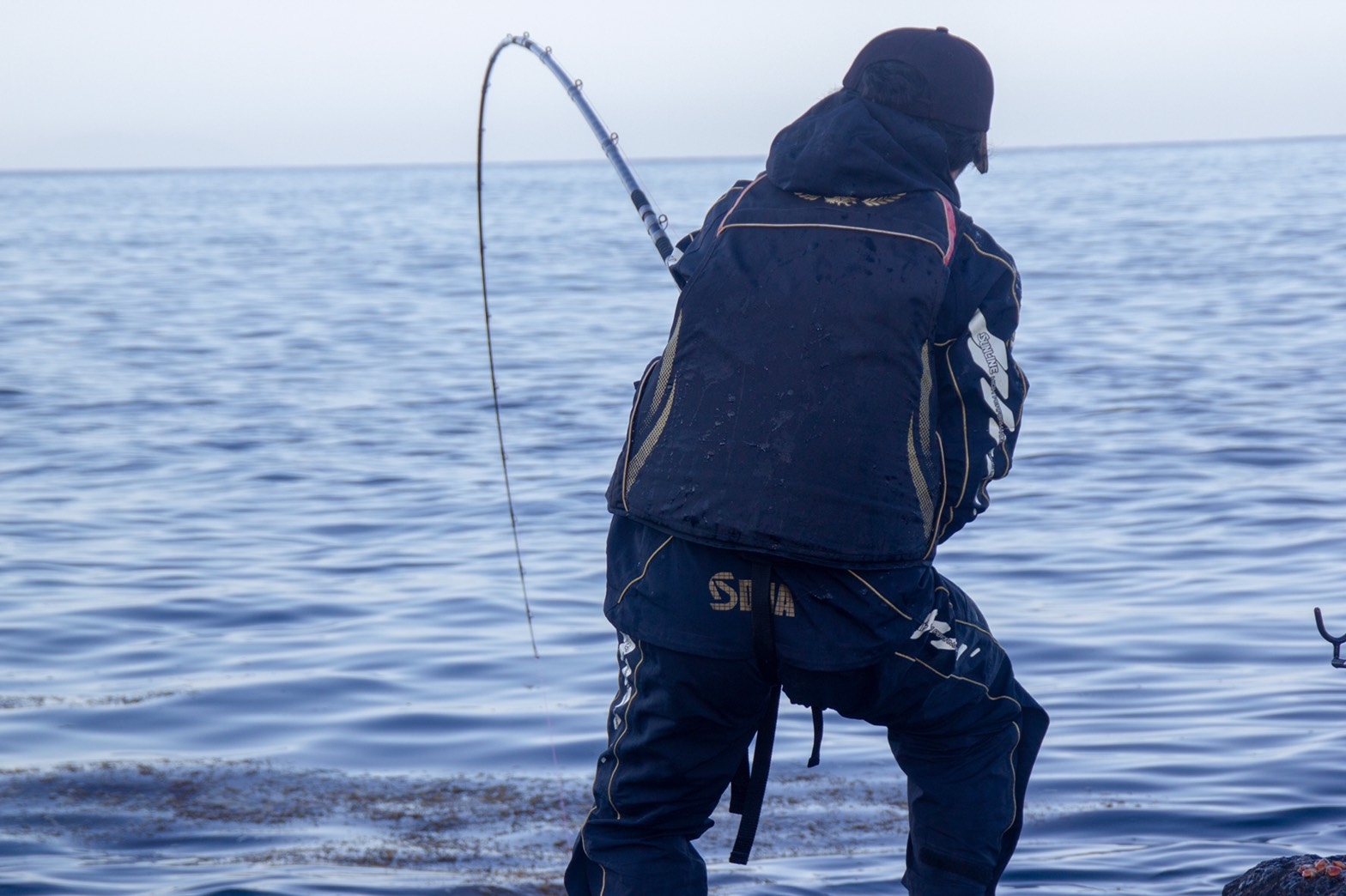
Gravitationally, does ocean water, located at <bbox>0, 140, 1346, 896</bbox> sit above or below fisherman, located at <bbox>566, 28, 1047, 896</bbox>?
below

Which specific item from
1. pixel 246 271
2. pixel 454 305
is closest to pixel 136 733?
pixel 454 305

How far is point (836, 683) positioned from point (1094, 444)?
10.2 meters

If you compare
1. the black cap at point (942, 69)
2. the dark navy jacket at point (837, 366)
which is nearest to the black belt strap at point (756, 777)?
the dark navy jacket at point (837, 366)

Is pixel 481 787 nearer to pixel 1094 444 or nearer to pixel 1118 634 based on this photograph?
pixel 1118 634

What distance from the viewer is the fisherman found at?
2609 mm

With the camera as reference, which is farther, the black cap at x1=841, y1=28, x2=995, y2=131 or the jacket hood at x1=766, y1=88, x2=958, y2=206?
the black cap at x1=841, y1=28, x2=995, y2=131

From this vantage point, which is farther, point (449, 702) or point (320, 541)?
point (320, 541)

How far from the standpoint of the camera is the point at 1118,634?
22.7ft

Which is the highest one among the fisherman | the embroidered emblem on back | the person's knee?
the embroidered emblem on back

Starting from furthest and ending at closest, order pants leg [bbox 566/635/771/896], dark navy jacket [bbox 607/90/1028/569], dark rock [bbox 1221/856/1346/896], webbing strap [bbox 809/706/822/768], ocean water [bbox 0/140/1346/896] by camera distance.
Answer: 1. ocean water [bbox 0/140/1346/896]
2. dark rock [bbox 1221/856/1346/896]
3. webbing strap [bbox 809/706/822/768]
4. pants leg [bbox 566/635/771/896]
5. dark navy jacket [bbox 607/90/1028/569]

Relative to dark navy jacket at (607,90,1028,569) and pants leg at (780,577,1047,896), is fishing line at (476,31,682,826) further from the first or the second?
pants leg at (780,577,1047,896)

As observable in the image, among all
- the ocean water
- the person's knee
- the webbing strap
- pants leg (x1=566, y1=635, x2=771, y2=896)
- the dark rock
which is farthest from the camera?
the ocean water

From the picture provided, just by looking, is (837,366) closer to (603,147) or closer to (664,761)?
(664,761)

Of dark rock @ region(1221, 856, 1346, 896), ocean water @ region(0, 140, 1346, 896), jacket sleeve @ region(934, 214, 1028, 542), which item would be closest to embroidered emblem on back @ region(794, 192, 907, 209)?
jacket sleeve @ region(934, 214, 1028, 542)
